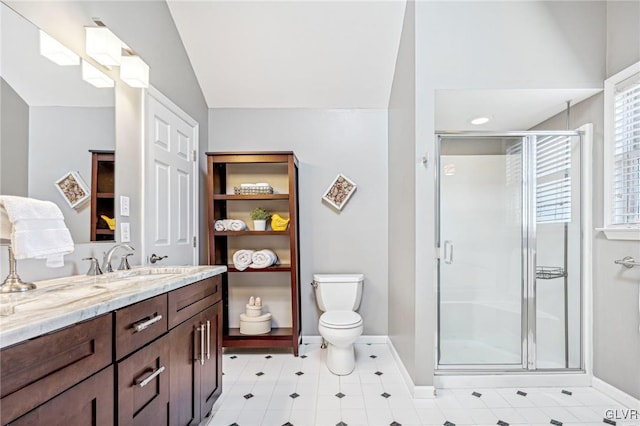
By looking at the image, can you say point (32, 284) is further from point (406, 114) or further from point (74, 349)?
point (406, 114)

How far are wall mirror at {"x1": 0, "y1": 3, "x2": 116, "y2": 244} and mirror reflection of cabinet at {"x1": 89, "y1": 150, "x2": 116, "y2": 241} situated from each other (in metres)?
0.02

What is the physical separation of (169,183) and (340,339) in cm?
172

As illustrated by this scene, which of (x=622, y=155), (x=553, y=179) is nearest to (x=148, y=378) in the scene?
(x=553, y=179)

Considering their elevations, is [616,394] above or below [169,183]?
below

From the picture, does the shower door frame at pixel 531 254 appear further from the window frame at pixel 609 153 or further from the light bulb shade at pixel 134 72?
the light bulb shade at pixel 134 72

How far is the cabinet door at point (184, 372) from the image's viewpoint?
1335mm

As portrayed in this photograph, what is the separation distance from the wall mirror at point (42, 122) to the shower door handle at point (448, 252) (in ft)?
7.39

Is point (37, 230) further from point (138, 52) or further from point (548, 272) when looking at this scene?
point (548, 272)

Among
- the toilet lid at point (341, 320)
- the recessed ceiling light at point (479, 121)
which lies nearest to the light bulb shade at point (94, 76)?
the toilet lid at point (341, 320)

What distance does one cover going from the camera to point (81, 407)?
853 mm

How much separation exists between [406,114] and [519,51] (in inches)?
32.4

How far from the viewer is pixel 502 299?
2.53 meters

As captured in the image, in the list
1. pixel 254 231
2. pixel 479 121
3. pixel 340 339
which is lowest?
pixel 340 339

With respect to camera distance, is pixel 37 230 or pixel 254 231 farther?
pixel 254 231
